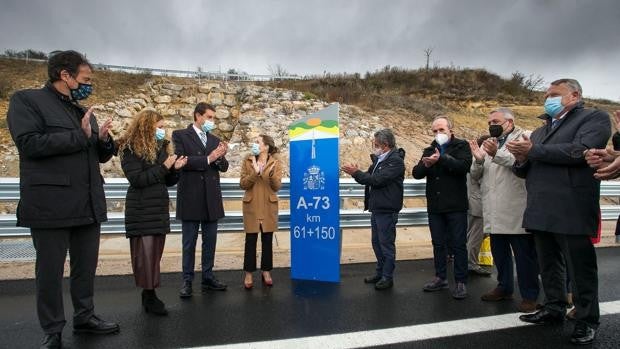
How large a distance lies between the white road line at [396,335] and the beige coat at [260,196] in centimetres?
195

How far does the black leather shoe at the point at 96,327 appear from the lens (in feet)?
12.2

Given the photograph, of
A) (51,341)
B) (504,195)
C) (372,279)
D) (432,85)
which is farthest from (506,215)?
(432,85)

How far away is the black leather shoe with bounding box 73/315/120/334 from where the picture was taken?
372 centimetres

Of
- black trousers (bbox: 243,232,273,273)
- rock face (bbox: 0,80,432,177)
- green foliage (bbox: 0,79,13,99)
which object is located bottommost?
black trousers (bbox: 243,232,273,273)

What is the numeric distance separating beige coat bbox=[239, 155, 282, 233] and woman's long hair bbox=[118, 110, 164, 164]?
3.96 feet

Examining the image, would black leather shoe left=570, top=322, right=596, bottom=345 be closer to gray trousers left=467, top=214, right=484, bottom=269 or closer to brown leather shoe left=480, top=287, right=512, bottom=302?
brown leather shoe left=480, top=287, right=512, bottom=302

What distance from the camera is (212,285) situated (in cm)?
503

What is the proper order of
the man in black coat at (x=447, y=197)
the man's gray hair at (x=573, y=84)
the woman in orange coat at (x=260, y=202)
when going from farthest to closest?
the woman in orange coat at (x=260, y=202), the man in black coat at (x=447, y=197), the man's gray hair at (x=573, y=84)

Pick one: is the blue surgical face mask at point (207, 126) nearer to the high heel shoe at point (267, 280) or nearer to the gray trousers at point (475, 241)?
the high heel shoe at point (267, 280)

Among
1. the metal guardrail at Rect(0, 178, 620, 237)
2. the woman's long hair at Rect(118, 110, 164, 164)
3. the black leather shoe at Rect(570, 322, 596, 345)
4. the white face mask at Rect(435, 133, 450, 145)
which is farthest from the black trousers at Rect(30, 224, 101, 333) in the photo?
the black leather shoe at Rect(570, 322, 596, 345)

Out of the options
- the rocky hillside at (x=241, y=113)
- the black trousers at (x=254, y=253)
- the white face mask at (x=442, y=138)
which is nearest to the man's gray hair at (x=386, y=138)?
the white face mask at (x=442, y=138)

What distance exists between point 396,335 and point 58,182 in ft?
9.73

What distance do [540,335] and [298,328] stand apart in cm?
203

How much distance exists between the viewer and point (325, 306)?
14.7 feet
